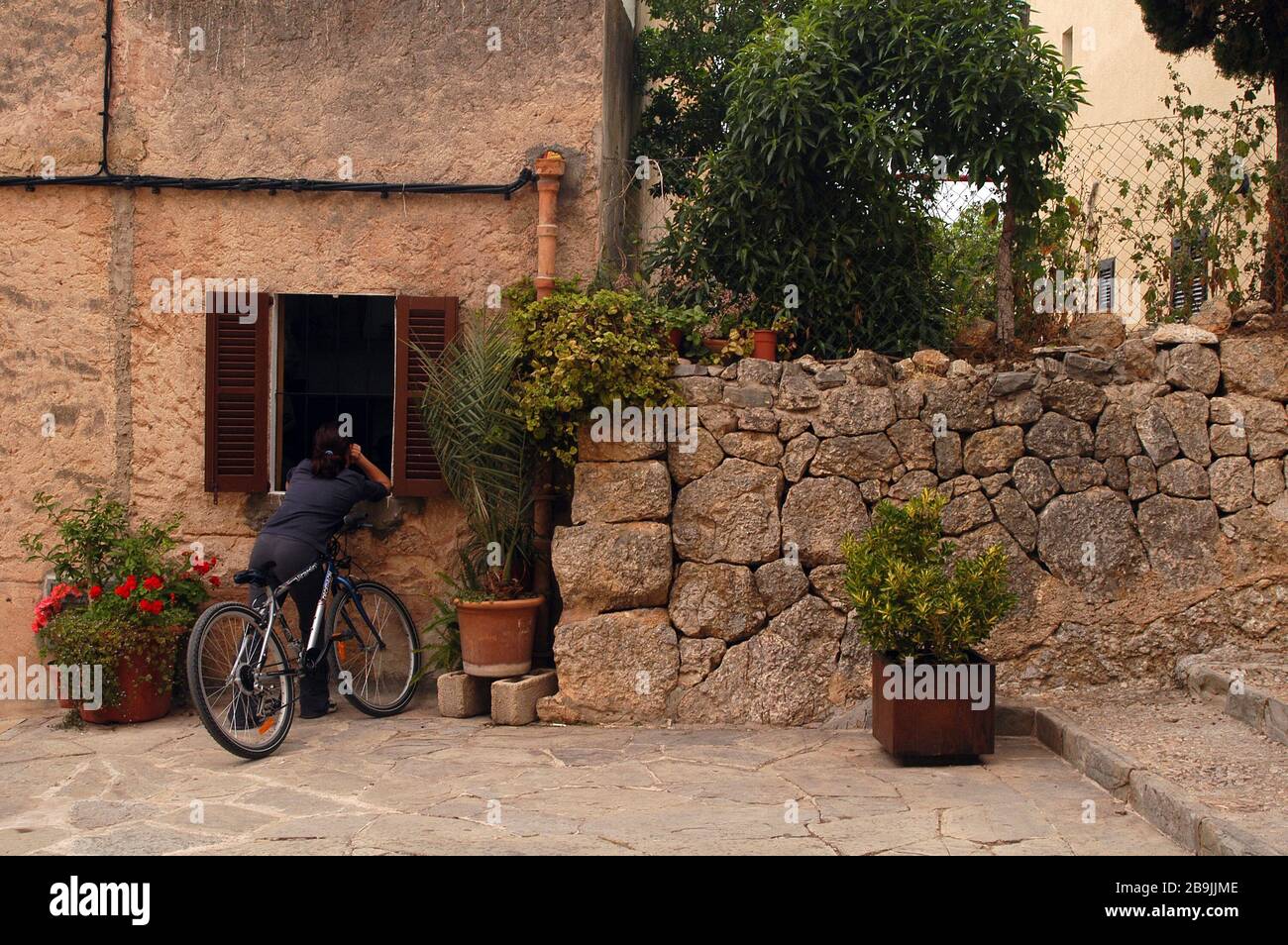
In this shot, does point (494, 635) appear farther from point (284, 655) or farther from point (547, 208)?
point (547, 208)

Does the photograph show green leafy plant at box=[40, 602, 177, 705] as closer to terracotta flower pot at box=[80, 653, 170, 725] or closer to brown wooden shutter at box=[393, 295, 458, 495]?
terracotta flower pot at box=[80, 653, 170, 725]

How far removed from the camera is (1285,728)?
5.45 metres

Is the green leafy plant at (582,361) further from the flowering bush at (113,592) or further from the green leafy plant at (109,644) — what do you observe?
the green leafy plant at (109,644)

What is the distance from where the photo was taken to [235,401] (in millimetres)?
7426

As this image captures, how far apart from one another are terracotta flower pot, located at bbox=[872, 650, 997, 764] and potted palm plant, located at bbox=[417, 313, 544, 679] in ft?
7.55

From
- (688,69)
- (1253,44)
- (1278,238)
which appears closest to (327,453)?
(688,69)

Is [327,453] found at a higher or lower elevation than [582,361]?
lower

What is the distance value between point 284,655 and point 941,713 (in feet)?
11.3

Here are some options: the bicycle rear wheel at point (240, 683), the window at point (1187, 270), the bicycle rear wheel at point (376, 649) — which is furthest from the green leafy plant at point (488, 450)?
the window at point (1187, 270)

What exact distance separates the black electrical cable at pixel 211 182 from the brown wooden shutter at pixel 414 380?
2.43 ft

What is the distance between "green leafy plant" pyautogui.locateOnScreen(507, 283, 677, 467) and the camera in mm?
6660

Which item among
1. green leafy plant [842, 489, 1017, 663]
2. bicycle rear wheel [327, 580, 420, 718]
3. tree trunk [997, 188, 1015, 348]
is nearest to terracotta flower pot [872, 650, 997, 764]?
green leafy plant [842, 489, 1017, 663]

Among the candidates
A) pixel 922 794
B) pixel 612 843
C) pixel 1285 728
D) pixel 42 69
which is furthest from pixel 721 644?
pixel 42 69

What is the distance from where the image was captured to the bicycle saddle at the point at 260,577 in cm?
639
